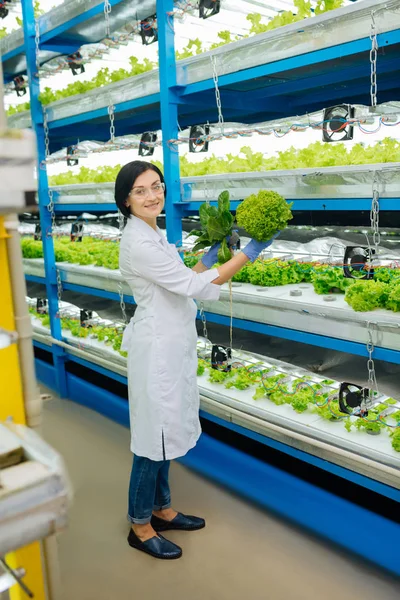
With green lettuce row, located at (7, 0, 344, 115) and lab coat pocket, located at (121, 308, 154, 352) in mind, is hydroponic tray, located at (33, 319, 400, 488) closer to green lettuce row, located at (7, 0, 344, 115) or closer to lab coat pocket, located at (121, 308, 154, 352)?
lab coat pocket, located at (121, 308, 154, 352)

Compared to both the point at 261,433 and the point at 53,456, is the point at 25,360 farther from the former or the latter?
the point at 261,433

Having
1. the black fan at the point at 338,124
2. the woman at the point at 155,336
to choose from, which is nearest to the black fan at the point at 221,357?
the woman at the point at 155,336

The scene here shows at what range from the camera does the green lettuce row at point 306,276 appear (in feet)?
8.41

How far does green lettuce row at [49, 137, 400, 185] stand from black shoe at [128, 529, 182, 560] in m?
2.04

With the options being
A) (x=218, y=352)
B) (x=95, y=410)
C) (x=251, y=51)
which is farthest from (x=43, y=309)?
(x=251, y=51)

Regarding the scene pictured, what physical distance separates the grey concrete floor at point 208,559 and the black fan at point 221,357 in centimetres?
73

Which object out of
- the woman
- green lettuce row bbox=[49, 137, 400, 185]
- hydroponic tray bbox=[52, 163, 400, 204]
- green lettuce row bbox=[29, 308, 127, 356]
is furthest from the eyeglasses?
green lettuce row bbox=[29, 308, 127, 356]

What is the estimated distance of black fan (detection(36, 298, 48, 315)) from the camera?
541 centimetres

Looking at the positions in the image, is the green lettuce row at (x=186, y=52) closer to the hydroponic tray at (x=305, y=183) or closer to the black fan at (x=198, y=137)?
the black fan at (x=198, y=137)

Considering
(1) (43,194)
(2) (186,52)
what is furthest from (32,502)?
(1) (43,194)

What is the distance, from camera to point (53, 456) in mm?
1038

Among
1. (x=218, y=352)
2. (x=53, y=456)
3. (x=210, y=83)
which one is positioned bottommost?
(x=218, y=352)

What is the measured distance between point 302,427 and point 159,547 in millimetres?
932

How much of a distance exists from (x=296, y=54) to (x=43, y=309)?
11.9 feet
